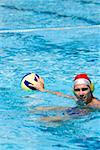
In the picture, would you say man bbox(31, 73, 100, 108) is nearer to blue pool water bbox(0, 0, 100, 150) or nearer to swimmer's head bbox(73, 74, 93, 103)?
swimmer's head bbox(73, 74, 93, 103)

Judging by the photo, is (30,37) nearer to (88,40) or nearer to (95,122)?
(88,40)

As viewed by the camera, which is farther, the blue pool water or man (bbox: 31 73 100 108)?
man (bbox: 31 73 100 108)

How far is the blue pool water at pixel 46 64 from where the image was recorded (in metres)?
7.11

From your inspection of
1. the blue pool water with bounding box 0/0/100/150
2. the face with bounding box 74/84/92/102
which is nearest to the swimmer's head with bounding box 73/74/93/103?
the face with bounding box 74/84/92/102

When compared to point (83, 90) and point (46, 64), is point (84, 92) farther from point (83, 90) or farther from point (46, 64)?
point (46, 64)

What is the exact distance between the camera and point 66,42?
12273 mm

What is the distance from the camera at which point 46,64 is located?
35.0 ft

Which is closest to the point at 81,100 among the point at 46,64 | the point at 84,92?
the point at 84,92

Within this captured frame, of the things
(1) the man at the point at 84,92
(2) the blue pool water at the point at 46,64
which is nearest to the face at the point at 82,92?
(1) the man at the point at 84,92

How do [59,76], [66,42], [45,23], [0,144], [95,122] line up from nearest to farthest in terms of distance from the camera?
[0,144] → [95,122] → [59,76] → [66,42] → [45,23]

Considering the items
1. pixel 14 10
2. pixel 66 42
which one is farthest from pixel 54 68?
pixel 14 10

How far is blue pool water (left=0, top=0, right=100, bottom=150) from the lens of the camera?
23.3 ft

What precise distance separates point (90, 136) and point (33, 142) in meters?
0.71

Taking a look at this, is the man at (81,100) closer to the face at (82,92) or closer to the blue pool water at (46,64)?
the face at (82,92)
